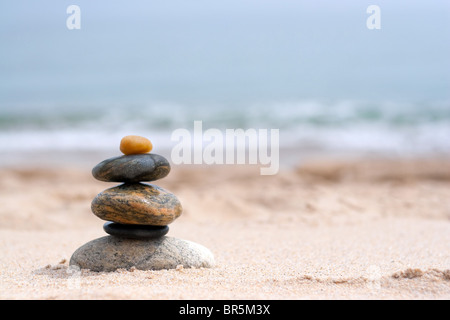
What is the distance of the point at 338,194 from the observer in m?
6.87

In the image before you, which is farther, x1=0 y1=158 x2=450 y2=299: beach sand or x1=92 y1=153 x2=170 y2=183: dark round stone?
x1=92 y1=153 x2=170 y2=183: dark round stone

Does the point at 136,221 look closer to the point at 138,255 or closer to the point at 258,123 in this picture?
the point at 138,255

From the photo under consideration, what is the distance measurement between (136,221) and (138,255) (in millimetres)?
233

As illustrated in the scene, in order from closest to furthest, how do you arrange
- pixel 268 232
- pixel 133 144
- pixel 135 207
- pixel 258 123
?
pixel 135 207, pixel 133 144, pixel 268 232, pixel 258 123

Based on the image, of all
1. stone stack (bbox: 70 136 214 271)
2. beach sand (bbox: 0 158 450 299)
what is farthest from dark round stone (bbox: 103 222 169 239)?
beach sand (bbox: 0 158 450 299)

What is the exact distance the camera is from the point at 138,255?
11.0 feet

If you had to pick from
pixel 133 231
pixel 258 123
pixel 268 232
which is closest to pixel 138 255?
pixel 133 231

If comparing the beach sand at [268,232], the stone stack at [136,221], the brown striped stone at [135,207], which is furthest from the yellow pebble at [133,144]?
the beach sand at [268,232]

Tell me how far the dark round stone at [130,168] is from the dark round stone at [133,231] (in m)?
0.33

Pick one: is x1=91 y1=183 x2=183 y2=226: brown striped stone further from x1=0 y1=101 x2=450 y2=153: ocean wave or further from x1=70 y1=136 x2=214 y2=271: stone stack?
x1=0 y1=101 x2=450 y2=153: ocean wave

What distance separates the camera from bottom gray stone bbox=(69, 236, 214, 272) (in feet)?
10.9

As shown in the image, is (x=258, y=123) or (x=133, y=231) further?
(x=258, y=123)

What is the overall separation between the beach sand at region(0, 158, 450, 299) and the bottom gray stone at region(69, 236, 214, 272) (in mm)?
98
